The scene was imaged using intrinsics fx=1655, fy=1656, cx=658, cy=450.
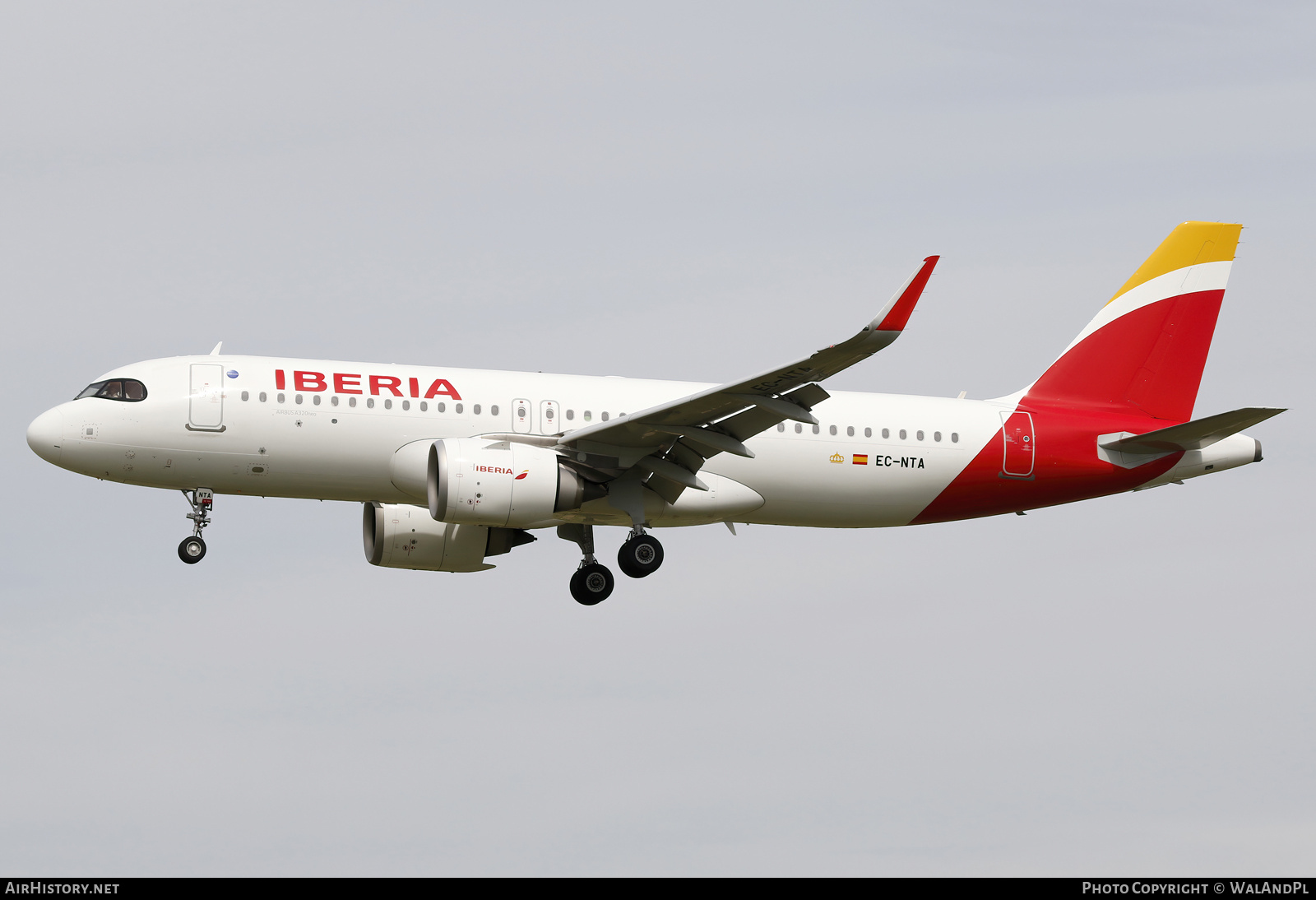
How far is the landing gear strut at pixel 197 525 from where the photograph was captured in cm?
3147

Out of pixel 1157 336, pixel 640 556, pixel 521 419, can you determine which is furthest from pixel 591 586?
pixel 1157 336

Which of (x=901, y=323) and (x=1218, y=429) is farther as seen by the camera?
(x=1218, y=429)

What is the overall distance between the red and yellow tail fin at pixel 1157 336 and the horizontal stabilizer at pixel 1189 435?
1.48 metres

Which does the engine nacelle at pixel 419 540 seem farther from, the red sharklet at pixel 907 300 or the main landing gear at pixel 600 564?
the red sharklet at pixel 907 300

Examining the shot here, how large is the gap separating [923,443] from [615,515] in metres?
6.73

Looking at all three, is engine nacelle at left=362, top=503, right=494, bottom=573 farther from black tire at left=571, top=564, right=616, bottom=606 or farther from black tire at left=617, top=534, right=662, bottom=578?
black tire at left=617, top=534, right=662, bottom=578

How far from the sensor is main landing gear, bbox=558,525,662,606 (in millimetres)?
32094

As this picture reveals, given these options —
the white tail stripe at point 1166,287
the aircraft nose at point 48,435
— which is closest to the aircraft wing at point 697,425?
the aircraft nose at point 48,435

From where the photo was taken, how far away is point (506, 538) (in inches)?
1412

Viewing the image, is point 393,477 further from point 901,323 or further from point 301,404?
point 901,323

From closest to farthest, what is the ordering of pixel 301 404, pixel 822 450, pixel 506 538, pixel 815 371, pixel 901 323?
pixel 901 323 → pixel 815 371 → pixel 301 404 → pixel 822 450 → pixel 506 538

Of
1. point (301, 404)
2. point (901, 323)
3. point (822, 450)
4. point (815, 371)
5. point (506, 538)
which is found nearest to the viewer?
point (901, 323)

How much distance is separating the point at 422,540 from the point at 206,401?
6204 mm

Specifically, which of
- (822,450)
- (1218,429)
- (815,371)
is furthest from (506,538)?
(1218,429)
